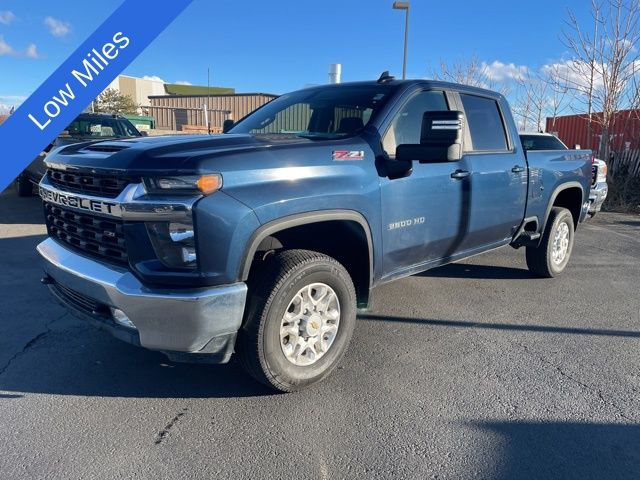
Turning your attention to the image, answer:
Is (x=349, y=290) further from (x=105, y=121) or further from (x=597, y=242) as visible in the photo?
(x=105, y=121)

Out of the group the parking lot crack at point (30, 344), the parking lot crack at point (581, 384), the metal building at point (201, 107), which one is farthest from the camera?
the metal building at point (201, 107)

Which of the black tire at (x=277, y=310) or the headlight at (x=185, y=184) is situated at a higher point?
the headlight at (x=185, y=184)

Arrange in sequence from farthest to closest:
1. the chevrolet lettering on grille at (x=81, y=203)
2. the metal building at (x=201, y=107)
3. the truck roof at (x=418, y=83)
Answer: the metal building at (x=201, y=107)
the truck roof at (x=418, y=83)
the chevrolet lettering on grille at (x=81, y=203)

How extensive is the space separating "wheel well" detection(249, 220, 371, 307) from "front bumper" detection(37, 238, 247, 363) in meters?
0.49

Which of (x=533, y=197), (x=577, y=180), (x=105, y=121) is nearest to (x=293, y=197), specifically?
(x=533, y=197)

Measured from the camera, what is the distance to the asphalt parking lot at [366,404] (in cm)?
256

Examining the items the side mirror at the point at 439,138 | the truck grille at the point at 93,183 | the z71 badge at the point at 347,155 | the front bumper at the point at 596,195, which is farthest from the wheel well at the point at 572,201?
the truck grille at the point at 93,183

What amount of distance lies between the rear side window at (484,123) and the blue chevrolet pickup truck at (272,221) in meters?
0.05

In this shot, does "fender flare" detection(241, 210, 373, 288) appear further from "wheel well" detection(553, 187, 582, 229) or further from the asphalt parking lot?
"wheel well" detection(553, 187, 582, 229)

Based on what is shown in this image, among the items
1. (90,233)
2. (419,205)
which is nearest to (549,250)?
(419,205)

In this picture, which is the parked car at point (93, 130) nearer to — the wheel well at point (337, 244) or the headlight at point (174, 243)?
the wheel well at point (337, 244)

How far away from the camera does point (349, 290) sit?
3314 mm

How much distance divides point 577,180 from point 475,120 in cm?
209

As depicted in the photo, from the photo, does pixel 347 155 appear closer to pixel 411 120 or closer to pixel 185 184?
pixel 411 120
